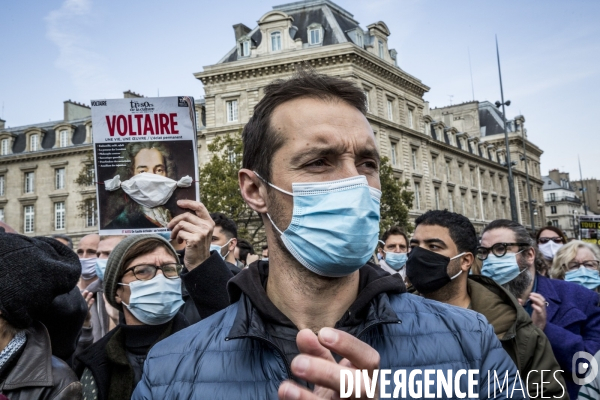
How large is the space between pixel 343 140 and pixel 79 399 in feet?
5.64

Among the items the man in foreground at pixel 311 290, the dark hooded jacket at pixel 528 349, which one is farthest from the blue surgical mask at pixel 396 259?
the man in foreground at pixel 311 290

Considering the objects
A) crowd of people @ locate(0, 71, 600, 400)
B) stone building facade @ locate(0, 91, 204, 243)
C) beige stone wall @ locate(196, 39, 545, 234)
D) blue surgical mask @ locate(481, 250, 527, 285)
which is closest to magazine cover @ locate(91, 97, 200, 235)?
crowd of people @ locate(0, 71, 600, 400)

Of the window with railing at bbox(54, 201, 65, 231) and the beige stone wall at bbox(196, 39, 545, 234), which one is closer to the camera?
the beige stone wall at bbox(196, 39, 545, 234)

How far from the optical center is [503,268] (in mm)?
4547

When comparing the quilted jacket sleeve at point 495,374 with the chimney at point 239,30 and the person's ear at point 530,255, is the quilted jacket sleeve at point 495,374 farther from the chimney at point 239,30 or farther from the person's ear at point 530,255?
the chimney at point 239,30

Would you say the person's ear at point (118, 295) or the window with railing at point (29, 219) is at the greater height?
the window with railing at point (29, 219)

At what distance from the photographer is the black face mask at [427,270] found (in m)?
3.89

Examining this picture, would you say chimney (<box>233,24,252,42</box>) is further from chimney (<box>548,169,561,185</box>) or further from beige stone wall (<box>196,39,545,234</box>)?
chimney (<box>548,169,561,185</box>)

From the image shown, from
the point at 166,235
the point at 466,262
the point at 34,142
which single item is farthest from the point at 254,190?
the point at 34,142

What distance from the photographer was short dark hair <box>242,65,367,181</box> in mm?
2029

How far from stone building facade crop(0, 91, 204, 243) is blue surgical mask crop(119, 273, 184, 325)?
4024cm

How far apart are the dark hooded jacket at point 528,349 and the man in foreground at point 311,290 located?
1.24m

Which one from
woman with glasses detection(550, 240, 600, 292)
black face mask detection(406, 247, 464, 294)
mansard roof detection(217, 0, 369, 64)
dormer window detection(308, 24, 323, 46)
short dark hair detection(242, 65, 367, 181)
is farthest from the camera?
mansard roof detection(217, 0, 369, 64)

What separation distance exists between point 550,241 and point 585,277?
1.68m
